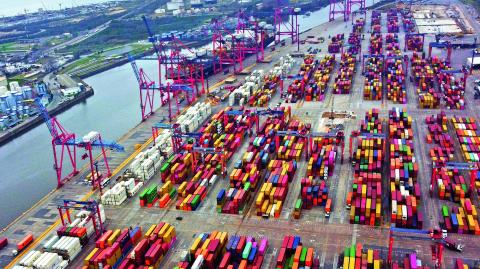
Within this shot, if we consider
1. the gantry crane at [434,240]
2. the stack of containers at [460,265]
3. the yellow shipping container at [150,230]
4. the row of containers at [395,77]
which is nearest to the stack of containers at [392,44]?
the row of containers at [395,77]

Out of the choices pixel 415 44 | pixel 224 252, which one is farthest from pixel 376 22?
pixel 224 252

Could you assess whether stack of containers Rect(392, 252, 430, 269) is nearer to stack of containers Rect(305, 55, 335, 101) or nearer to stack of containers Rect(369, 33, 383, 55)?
stack of containers Rect(305, 55, 335, 101)

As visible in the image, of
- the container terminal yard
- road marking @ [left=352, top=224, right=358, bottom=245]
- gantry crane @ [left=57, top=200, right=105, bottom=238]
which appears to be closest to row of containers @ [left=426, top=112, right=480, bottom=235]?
the container terminal yard

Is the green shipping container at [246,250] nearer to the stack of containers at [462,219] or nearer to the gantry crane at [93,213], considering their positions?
the gantry crane at [93,213]

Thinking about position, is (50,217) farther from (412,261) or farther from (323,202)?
(412,261)

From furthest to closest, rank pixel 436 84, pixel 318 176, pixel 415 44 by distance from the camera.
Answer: pixel 415 44 → pixel 436 84 → pixel 318 176

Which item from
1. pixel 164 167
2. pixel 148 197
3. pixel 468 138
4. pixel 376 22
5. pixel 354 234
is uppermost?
pixel 376 22

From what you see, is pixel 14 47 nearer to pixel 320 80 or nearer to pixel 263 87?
pixel 263 87
